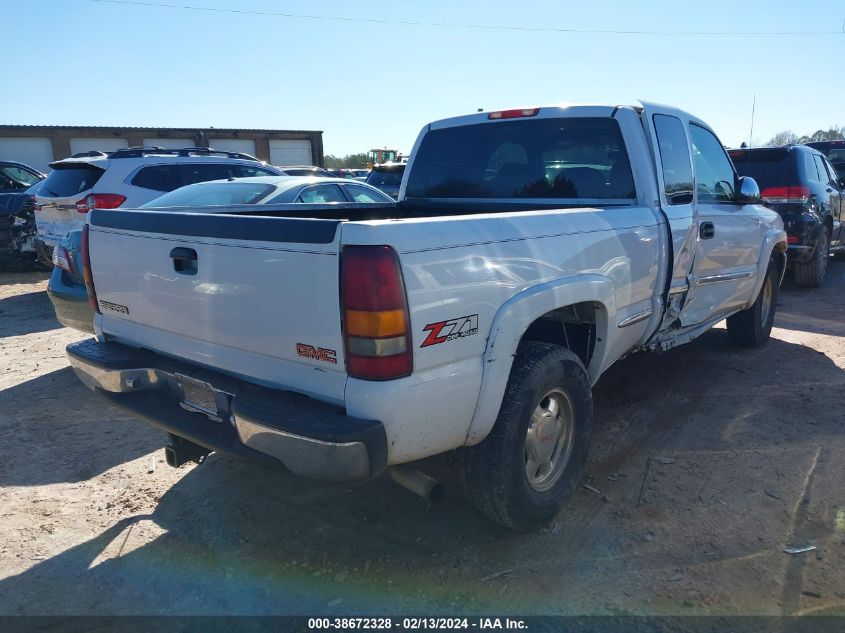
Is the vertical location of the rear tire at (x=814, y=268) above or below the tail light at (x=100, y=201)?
below

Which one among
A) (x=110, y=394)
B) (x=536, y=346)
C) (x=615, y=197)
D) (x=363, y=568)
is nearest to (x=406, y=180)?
(x=615, y=197)

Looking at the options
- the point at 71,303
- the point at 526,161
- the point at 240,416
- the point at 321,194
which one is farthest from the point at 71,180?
the point at 240,416

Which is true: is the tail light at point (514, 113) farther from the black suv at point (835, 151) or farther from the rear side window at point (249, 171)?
the black suv at point (835, 151)

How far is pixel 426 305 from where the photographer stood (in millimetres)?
2422

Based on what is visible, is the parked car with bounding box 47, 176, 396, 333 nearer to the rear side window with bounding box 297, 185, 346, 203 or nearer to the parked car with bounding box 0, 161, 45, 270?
the rear side window with bounding box 297, 185, 346, 203

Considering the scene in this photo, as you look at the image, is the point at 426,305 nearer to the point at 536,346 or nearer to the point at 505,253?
the point at 505,253

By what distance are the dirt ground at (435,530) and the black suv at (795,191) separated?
453 centimetres

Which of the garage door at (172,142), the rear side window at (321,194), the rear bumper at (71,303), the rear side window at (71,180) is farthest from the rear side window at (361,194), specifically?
the garage door at (172,142)

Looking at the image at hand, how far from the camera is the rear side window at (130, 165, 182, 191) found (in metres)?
8.80

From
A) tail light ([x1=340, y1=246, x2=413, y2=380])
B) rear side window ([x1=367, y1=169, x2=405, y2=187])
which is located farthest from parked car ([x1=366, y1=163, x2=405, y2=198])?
tail light ([x1=340, y1=246, x2=413, y2=380])

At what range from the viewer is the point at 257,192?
7152 mm

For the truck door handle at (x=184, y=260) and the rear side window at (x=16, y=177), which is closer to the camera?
the truck door handle at (x=184, y=260)

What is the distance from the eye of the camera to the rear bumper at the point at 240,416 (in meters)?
2.33

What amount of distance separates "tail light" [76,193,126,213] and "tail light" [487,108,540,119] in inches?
233
